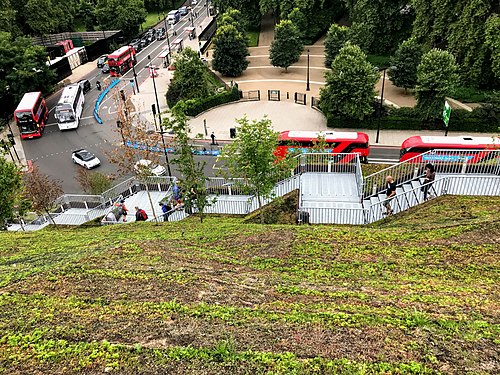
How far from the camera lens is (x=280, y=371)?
5.39 metres

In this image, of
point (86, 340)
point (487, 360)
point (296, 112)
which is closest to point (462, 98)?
point (296, 112)

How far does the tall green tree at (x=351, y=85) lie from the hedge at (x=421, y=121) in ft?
2.24

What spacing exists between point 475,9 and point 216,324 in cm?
3194

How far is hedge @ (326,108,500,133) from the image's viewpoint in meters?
27.7

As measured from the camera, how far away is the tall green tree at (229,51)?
4031cm

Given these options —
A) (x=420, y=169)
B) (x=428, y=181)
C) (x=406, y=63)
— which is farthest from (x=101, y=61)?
(x=428, y=181)

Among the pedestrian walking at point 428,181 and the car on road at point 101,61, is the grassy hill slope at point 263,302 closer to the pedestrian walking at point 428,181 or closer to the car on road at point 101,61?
the pedestrian walking at point 428,181

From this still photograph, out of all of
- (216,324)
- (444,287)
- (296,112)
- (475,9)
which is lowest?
(296,112)

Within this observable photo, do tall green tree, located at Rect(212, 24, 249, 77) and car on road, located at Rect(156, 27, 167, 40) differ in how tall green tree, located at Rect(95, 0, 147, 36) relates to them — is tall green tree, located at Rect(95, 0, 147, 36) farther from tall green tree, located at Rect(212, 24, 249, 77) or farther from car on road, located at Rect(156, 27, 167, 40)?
tall green tree, located at Rect(212, 24, 249, 77)

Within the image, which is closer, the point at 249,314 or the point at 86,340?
the point at 86,340

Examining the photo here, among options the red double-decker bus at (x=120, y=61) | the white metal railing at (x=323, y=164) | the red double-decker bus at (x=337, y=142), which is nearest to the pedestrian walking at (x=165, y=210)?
the white metal railing at (x=323, y=164)

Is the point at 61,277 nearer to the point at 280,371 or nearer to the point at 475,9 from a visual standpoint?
the point at 280,371

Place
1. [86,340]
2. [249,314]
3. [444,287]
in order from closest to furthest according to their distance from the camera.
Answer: [86,340] < [249,314] < [444,287]

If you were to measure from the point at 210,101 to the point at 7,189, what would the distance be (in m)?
22.7
